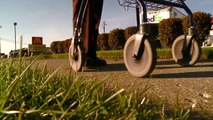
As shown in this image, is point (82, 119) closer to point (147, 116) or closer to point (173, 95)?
point (147, 116)

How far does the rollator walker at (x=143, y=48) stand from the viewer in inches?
128

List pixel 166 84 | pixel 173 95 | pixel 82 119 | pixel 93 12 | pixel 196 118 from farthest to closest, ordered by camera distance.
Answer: pixel 93 12 → pixel 166 84 → pixel 173 95 → pixel 196 118 → pixel 82 119

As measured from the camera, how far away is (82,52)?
420 cm

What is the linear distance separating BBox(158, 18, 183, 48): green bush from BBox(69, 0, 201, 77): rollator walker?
9282mm

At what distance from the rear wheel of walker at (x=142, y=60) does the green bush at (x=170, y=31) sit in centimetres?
1044

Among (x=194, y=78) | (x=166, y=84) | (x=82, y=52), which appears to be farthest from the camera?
(x=82, y=52)

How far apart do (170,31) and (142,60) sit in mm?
10712

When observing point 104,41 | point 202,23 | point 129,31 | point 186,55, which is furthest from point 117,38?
point 186,55

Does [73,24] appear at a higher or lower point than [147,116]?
higher

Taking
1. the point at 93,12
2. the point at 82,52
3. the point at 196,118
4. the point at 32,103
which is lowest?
the point at 196,118

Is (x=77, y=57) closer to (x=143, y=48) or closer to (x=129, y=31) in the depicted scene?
(x=143, y=48)

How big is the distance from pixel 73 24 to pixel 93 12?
381mm

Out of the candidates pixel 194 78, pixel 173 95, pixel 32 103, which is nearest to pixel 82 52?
pixel 194 78

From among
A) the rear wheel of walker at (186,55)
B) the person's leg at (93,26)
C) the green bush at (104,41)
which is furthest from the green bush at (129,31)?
the rear wheel of walker at (186,55)
